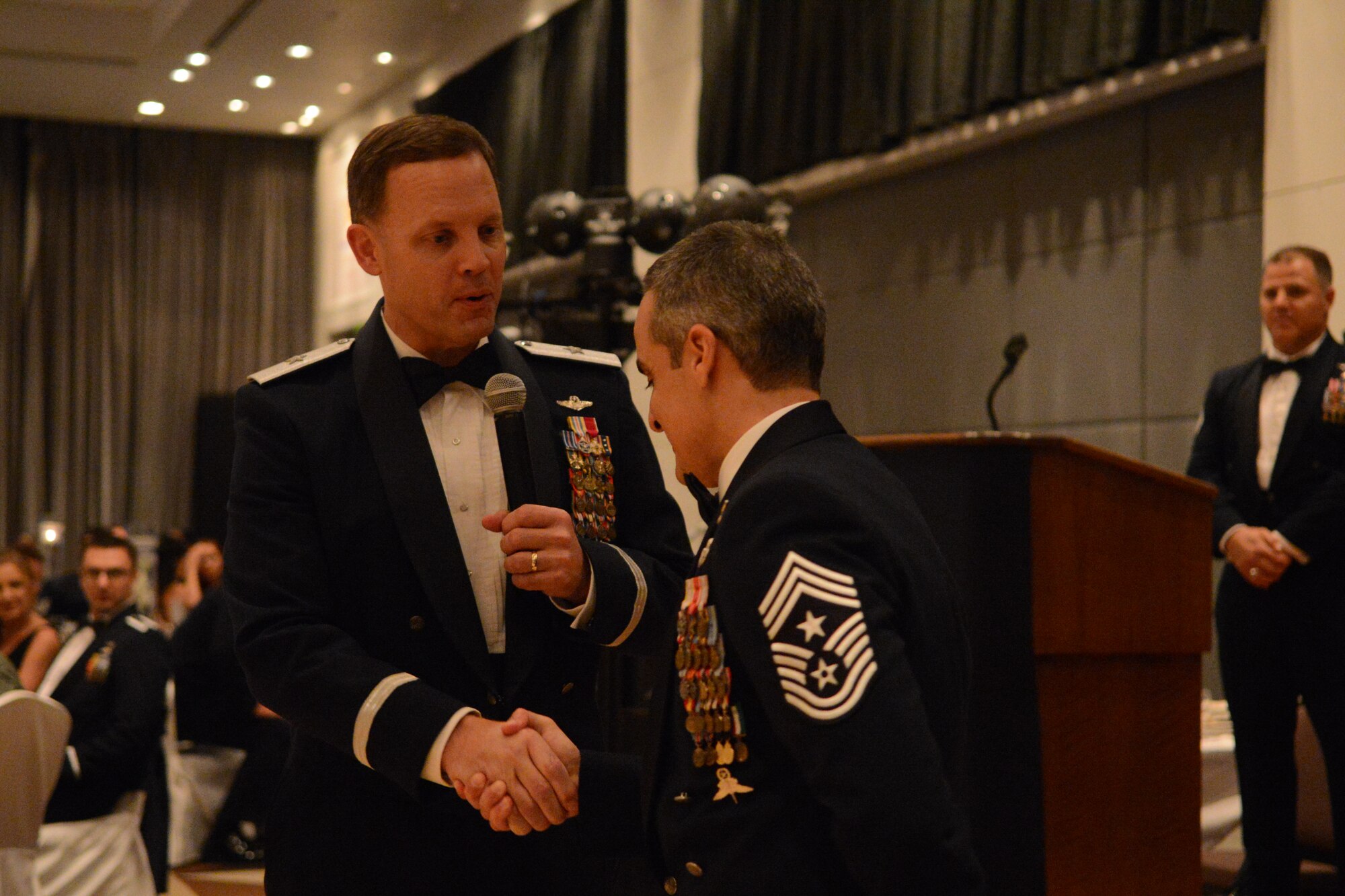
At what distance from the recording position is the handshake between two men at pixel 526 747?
4.92ft

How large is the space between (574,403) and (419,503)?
0.29 m

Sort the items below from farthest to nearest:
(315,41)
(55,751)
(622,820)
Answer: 1. (315,41)
2. (55,751)
3. (622,820)

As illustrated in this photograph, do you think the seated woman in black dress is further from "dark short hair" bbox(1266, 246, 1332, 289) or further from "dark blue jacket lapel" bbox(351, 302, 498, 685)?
"dark short hair" bbox(1266, 246, 1332, 289)

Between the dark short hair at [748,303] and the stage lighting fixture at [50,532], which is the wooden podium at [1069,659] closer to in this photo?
the dark short hair at [748,303]

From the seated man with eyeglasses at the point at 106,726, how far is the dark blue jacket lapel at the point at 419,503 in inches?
134

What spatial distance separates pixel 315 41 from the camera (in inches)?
454

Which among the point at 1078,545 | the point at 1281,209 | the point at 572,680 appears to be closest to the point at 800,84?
the point at 1281,209

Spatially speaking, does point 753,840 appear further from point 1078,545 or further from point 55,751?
point 55,751

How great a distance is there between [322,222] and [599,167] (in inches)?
230

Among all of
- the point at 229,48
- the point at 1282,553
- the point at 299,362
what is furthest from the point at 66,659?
the point at 229,48

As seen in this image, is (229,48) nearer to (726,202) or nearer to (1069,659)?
(726,202)

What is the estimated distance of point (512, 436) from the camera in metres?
1.62

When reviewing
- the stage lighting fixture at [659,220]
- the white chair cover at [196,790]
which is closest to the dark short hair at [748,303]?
the stage lighting fixture at [659,220]

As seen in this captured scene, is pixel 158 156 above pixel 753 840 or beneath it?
above
